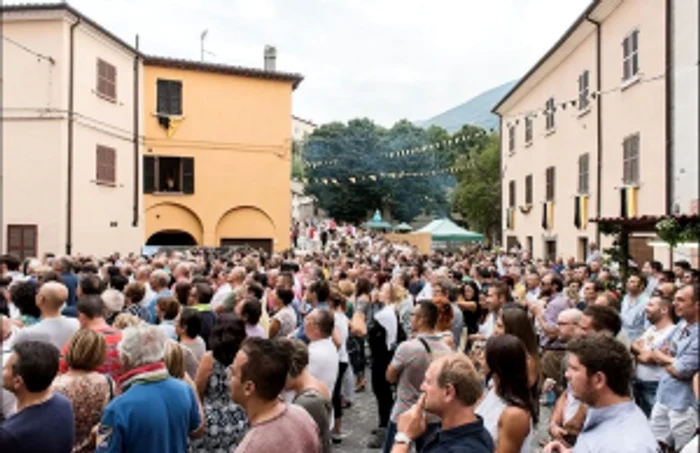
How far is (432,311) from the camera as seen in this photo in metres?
5.14

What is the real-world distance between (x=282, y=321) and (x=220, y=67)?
20.5 metres

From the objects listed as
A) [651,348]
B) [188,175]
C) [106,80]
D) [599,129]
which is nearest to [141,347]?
[651,348]

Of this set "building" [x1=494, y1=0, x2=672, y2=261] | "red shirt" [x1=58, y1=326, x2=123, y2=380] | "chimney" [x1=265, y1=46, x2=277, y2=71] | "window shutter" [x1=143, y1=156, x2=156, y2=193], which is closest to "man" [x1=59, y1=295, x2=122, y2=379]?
"red shirt" [x1=58, y1=326, x2=123, y2=380]

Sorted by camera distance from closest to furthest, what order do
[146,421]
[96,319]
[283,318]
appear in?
[146,421] < [96,319] < [283,318]

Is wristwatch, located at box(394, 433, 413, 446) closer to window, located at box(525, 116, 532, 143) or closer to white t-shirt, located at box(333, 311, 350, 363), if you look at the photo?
white t-shirt, located at box(333, 311, 350, 363)

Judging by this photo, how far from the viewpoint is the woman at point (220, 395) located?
13.5 feet

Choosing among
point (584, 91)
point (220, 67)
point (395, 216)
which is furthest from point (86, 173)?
point (395, 216)

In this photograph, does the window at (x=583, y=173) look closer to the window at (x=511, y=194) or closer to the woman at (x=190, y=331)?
the window at (x=511, y=194)

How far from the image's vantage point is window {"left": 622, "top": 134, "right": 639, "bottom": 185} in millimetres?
16078

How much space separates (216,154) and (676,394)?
2258cm

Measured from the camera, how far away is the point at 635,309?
7785 mm

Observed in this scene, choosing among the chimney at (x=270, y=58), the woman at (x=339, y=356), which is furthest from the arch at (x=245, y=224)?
the woman at (x=339, y=356)

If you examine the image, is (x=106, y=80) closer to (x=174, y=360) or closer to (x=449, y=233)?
(x=449, y=233)

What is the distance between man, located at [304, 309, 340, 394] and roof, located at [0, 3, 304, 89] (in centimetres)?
1697
